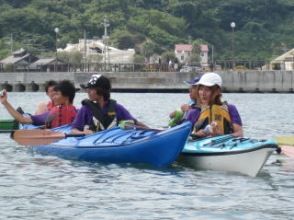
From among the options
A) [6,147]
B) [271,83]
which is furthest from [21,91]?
[6,147]

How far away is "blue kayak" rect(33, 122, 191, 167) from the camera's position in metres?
17.8

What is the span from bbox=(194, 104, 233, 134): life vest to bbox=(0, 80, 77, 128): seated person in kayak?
384cm

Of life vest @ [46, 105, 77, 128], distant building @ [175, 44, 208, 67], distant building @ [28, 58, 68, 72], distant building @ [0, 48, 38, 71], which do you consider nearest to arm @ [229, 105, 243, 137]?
life vest @ [46, 105, 77, 128]

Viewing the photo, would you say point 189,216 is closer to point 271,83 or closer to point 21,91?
point 271,83

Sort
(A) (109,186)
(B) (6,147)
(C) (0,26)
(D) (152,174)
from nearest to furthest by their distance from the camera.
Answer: (A) (109,186) → (D) (152,174) → (B) (6,147) → (C) (0,26)

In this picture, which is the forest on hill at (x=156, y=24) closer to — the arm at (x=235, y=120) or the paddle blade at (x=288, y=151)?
the paddle blade at (x=288, y=151)

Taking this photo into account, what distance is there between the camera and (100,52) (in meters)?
141

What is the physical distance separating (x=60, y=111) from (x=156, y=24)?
132169mm

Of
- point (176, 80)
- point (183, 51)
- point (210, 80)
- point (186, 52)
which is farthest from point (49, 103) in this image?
point (183, 51)

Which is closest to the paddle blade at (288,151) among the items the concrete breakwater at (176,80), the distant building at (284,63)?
the concrete breakwater at (176,80)

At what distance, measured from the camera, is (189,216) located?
1406 centimetres

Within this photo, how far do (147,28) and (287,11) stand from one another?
1090 inches

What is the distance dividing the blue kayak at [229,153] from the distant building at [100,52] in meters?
111

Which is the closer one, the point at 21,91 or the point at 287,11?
the point at 21,91
